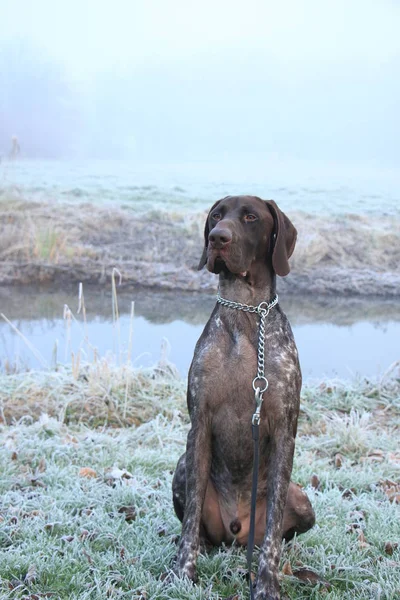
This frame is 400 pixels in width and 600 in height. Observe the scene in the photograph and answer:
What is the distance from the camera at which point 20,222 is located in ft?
29.2

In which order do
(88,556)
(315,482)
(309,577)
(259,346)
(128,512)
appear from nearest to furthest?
(259,346), (309,577), (88,556), (128,512), (315,482)

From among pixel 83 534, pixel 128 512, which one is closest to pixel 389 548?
pixel 128 512

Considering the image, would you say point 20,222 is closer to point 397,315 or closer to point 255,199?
point 397,315

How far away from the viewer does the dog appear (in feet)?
7.82

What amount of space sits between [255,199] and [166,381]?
10.0 feet

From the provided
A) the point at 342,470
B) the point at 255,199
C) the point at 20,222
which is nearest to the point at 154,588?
the point at 255,199

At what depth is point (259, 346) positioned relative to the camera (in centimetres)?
242

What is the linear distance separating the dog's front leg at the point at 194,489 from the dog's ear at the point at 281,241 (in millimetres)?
593

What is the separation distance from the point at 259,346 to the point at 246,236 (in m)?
0.39

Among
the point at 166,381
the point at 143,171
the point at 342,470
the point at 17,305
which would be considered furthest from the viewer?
the point at 143,171

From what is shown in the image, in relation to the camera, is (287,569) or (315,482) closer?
(287,569)

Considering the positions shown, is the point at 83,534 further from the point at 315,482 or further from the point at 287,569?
the point at 315,482

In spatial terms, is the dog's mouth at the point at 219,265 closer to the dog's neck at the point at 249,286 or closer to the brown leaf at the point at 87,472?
the dog's neck at the point at 249,286

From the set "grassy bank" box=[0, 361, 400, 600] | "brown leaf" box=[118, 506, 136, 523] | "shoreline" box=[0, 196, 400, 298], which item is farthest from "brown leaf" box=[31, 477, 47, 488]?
"shoreline" box=[0, 196, 400, 298]
